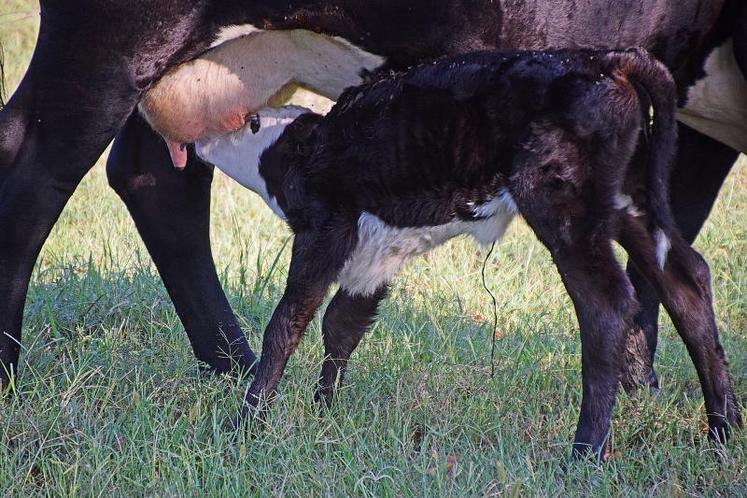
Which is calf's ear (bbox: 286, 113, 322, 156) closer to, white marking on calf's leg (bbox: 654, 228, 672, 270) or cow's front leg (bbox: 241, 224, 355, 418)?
cow's front leg (bbox: 241, 224, 355, 418)

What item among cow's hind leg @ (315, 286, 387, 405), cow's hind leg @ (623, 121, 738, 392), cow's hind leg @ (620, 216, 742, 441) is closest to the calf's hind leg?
cow's hind leg @ (620, 216, 742, 441)

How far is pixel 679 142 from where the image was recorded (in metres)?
4.61

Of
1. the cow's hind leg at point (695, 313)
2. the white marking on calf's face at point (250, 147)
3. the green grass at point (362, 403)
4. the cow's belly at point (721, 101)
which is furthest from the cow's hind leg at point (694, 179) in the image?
the white marking on calf's face at point (250, 147)

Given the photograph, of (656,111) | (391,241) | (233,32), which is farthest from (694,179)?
(233,32)

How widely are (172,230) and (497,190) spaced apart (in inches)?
55.6

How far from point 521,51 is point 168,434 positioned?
1.58m

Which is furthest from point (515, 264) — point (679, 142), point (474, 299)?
point (679, 142)

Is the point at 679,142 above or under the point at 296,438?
above

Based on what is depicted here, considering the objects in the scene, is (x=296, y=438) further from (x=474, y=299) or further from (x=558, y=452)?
(x=474, y=299)

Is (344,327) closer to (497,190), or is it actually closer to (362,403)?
(362,403)

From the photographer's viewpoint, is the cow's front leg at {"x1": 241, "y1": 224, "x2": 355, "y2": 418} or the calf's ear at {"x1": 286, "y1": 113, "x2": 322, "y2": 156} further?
the calf's ear at {"x1": 286, "y1": 113, "x2": 322, "y2": 156}

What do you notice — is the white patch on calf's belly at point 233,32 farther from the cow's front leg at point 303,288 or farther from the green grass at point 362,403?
the green grass at point 362,403

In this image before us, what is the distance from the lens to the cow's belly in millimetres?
4109

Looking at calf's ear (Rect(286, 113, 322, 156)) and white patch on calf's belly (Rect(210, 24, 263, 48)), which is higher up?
white patch on calf's belly (Rect(210, 24, 263, 48))
